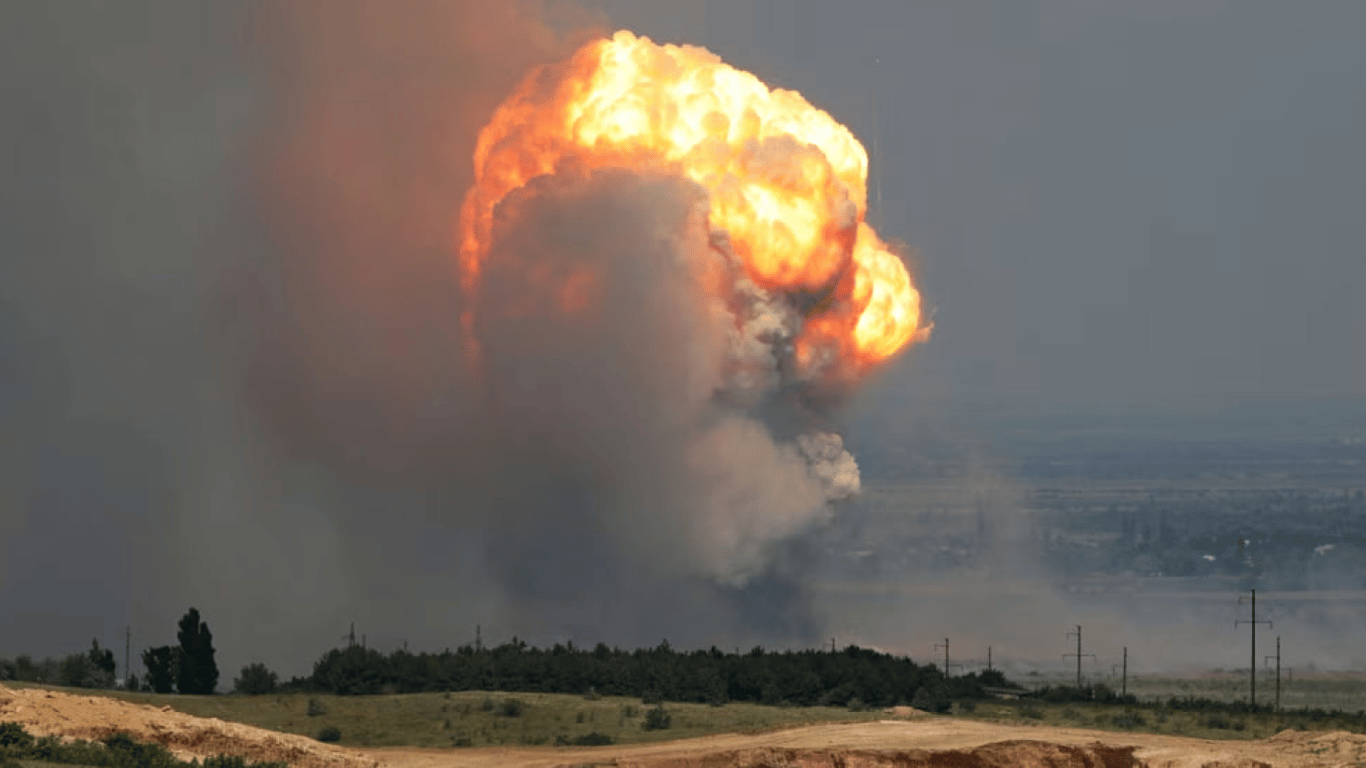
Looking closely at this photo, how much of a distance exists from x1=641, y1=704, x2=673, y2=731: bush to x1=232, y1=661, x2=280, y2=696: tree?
18.3m

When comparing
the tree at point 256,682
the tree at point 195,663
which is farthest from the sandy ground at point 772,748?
the tree at point 195,663

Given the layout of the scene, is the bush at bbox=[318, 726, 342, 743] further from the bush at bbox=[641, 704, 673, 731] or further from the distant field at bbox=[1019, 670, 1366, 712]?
the distant field at bbox=[1019, 670, 1366, 712]

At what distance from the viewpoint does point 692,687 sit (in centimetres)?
9081

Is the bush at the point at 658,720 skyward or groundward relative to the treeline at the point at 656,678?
groundward

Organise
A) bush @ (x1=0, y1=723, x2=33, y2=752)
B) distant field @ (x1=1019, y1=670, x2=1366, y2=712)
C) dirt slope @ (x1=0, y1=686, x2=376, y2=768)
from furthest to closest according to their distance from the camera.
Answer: distant field @ (x1=1019, y1=670, x2=1366, y2=712) → dirt slope @ (x1=0, y1=686, x2=376, y2=768) → bush @ (x1=0, y1=723, x2=33, y2=752)

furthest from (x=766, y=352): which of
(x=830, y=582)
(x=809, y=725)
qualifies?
(x=830, y=582)

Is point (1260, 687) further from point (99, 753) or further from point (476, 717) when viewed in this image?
point (99, 753)

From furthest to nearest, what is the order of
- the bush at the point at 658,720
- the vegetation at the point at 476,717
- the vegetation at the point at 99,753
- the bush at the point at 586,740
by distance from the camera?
the bush at the point at 658,720
the vegetation at the point at 476,717
the bush at the point at 586,740
the vegetation at the point at 99,753

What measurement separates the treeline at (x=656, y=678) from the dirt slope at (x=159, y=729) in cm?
2053

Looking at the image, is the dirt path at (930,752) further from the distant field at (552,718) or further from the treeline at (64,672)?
the treeline at (64,672)

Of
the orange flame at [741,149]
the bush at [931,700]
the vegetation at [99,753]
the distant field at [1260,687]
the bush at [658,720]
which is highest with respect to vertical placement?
the orange flame at [741,149]

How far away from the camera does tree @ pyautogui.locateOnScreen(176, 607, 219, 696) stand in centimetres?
9781

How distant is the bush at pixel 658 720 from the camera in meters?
81.8

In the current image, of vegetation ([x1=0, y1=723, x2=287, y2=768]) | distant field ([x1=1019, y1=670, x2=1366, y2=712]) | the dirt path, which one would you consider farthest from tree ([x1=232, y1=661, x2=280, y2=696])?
distant field ([x1=1019, y1=670, x2=1366, y2=712])
